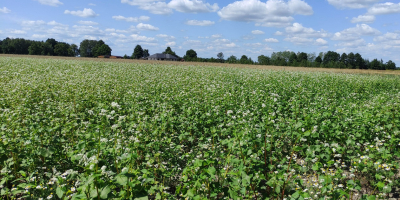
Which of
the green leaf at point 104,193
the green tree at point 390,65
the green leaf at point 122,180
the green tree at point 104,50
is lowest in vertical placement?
the green leaf at point 104,193

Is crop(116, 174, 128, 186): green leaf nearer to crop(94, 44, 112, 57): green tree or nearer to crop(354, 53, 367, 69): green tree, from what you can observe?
crop(354, 53, 367, 69): green tree

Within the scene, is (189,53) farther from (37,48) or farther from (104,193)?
(104,193)

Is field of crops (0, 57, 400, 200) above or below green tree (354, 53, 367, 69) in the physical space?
below

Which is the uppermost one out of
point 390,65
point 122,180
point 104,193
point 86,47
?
point 86,47

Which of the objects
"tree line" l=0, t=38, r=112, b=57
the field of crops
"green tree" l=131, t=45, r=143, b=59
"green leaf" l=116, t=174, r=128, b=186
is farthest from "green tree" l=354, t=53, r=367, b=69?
"green leaf" l=116, t=174, r=128, b=186

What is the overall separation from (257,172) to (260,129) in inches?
58.1

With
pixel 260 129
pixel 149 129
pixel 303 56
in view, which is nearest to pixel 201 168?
pixel 260 129

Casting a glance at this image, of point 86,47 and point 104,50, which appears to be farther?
point 86,47

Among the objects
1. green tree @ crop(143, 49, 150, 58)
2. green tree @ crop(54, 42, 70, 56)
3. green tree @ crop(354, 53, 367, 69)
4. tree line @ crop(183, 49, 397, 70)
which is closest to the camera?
tree line @ crop(183, 49, 397, 70)

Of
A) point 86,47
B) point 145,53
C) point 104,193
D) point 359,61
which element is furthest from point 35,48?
point 359,61

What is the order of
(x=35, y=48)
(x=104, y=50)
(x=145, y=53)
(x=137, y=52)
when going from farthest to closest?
(x=145, y=53) → (x=137, y=52) → (x=104, y=50) → (x=35, y=48)

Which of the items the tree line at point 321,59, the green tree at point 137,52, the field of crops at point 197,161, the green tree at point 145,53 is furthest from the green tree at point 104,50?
the field of crops at point 197,161

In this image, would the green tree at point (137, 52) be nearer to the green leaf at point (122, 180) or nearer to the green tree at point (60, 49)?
the green tree at point (60, 49)

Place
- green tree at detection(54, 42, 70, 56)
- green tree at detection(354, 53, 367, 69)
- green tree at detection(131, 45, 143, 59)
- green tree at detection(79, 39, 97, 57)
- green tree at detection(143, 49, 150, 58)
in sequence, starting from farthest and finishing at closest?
green tree at detection(79, 39, 97, 57), green tree at detection(143, 49, 150, 58), green tree at detection(131, 45, 143, 59), green tree at detection(54, 42, 70, 56), green tree at detection(354, 53, 367, 69)
